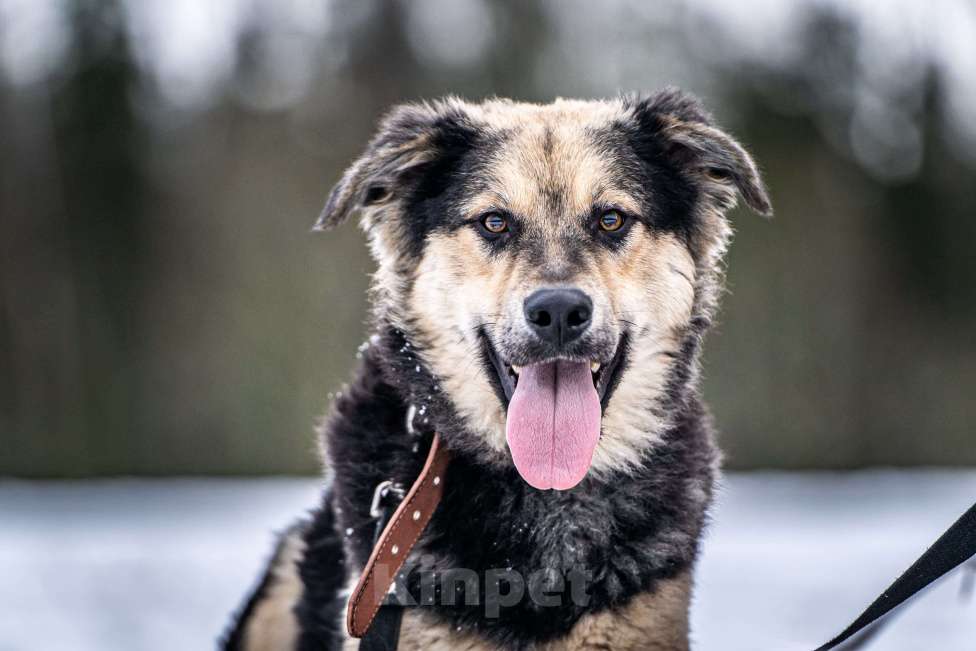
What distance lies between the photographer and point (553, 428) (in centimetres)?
278

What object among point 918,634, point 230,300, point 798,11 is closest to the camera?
point 918,634

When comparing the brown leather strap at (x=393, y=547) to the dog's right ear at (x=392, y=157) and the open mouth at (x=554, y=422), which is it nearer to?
the open mouth at (x=554, y=422)

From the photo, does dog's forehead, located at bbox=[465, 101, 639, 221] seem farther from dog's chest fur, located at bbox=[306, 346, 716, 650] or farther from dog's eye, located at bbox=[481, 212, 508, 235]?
dog's chest fur, located at bbox=[306, 346, 716, 650]

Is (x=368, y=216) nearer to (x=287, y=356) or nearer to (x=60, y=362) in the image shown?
(x=287, y=356)

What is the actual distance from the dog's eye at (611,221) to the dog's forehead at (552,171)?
0.11 ft

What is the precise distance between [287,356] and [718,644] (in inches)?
270

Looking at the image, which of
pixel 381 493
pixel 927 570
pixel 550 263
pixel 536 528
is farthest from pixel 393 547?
pixel 927 570

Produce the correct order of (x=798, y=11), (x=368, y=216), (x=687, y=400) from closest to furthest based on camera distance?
1. (x=687, y=400)
2. (x=368, y=216)
3. (x=798, y=11)

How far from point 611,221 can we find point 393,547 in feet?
4.14

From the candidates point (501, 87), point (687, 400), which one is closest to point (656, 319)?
point (687, 400)

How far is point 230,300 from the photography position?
10555 millimetres

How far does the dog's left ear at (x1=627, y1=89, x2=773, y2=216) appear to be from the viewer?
10.3 ft

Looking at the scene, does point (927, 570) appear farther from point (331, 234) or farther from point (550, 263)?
point (331, 234)

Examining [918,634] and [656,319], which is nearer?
[656,319]
